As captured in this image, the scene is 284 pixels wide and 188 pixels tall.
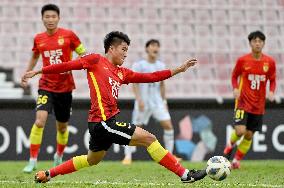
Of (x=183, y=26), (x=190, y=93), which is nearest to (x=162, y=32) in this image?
(x=183, y=26)

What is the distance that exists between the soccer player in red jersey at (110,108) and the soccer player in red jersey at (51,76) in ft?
9.85

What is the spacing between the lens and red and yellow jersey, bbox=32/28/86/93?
11289mm

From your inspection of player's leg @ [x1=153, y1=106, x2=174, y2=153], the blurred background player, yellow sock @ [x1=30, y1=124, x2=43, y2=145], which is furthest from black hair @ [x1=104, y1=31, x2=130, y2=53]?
player's leg @ [x1=153, y1=106, x2=174, y2=153]

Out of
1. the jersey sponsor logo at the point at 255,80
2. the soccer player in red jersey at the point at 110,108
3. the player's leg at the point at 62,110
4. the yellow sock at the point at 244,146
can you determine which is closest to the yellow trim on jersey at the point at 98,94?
the soccer player in red jersey at the point at 110,108

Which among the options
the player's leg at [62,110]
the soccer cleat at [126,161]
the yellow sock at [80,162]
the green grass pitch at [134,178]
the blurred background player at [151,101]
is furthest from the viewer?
the blurred background player at [151,101]

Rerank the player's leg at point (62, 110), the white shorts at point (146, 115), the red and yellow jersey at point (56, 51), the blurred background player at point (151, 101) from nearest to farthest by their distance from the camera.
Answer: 1. the red and yellow jersey at point (56, 51)
2. the player's leg at point (62, 110)
3. the blurred background player at point (151, 101)
4. the white shorts at point (146, 115)

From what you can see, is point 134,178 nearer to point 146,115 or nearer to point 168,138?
point 168,138

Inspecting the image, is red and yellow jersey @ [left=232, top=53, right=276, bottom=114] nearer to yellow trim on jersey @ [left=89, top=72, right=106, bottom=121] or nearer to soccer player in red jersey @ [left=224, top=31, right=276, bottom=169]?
soccer player in red jersey @ [left=224, top=31, right=276, bottom=169]

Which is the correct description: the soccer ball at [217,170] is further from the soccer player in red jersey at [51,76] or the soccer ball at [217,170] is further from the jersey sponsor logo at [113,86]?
the soccer player in red jersey at [51,76]

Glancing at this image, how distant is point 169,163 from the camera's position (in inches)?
322

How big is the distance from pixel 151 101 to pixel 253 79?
8.78ft

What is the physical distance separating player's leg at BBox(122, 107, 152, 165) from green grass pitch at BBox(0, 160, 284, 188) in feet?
3.74

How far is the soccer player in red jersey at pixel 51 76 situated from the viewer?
1121 cm

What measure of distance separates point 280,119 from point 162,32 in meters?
4.62
